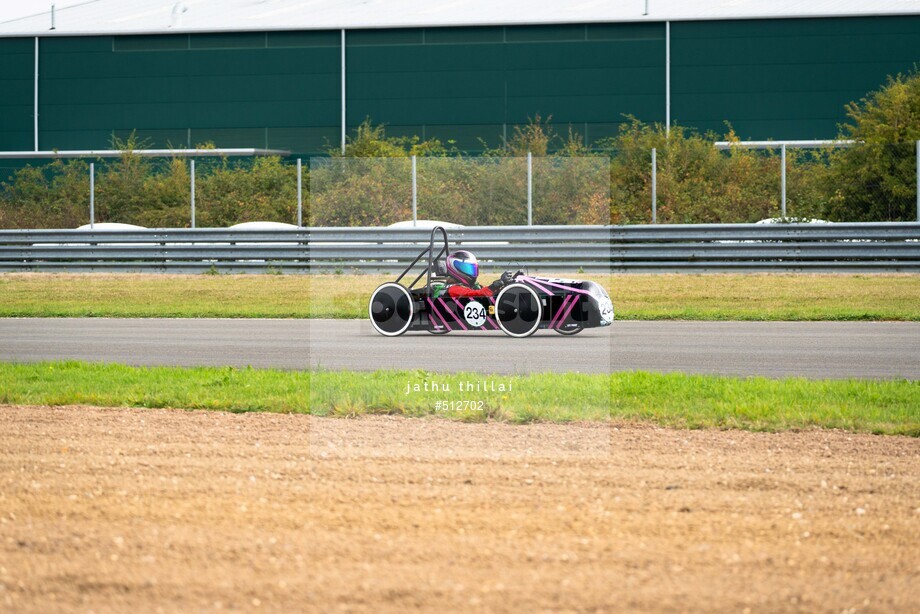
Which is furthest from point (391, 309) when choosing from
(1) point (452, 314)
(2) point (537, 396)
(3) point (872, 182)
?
(3) point (872, 182)

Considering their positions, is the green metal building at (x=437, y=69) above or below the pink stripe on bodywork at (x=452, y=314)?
above

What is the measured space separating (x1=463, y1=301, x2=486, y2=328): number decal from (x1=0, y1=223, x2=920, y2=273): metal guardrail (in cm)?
634

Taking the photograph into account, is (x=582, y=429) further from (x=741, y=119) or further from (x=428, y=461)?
(x=741, y=119)

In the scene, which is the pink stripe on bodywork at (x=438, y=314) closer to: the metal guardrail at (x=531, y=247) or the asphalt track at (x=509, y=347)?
the asphalt track at (x=509, y=347)

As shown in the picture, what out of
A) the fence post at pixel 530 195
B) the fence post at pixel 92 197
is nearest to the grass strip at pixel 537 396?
the fence post at pixel 530 195

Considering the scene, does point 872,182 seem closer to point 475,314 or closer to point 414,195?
point 414,195

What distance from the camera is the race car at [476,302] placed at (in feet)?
33.7

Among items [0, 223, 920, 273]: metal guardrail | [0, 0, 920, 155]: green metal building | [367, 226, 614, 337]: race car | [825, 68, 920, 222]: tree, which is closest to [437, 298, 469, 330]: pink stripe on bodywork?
[367, 226, 614, 337]: race car

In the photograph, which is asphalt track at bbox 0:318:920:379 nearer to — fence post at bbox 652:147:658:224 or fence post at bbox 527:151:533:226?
fence post at bbox 527:151:533:226

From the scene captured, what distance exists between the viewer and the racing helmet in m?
10.1

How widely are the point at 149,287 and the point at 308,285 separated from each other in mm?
3065

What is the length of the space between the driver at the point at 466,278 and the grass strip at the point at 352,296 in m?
3.62

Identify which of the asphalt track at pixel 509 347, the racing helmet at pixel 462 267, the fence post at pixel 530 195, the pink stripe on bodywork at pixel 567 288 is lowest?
the asphalt track at pixel 509 347

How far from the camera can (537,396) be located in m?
9.11
